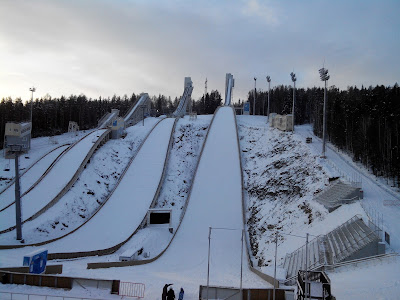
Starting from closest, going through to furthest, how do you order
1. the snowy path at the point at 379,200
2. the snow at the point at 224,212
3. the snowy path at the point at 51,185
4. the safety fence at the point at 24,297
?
the safety fence at the point at 24,297, the snow at the point at 224,212, the snowy path at the point at 379,200, the snowy path at the point at 51,185

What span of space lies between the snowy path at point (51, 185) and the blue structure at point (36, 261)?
9841mm

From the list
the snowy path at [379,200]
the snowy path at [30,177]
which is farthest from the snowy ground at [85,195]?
the snowy path at [379,200]

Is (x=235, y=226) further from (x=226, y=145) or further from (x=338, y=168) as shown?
(x=226, y=145)

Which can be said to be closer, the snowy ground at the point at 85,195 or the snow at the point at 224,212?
the snow at the point at 224,212

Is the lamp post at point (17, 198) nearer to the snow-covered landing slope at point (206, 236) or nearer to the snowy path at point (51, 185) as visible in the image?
the snowy path at point (51, 185)

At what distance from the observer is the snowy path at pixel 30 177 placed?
2330 cm

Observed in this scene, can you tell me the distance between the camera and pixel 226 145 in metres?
33.9

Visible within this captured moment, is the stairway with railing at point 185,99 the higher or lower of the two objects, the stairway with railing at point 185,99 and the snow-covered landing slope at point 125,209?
the higher

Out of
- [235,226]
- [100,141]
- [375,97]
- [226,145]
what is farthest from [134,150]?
[375,97]

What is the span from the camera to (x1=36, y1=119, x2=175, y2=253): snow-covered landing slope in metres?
19.2

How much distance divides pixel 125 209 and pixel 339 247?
1506 centimetres

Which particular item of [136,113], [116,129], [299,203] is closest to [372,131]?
[299,203]

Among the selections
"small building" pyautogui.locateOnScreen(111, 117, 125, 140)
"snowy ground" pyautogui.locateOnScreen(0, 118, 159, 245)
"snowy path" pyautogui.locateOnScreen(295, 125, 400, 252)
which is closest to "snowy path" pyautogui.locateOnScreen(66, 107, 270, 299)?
"snowy path" pyautogui.locateOnScreen(295, 125, 400, 252)

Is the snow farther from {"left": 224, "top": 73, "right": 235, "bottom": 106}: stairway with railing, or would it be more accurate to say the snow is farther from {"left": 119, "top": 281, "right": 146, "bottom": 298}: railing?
{"left": 224, "top": 73, "right": 235, "bottom": 106}: stairway with railing
